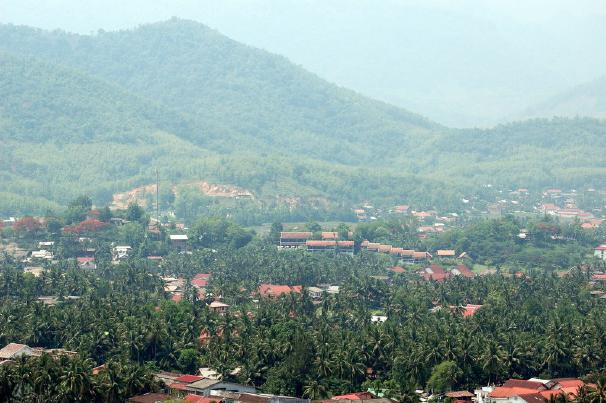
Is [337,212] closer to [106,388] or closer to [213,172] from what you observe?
[213,172]

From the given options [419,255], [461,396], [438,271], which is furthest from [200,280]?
[461,396]

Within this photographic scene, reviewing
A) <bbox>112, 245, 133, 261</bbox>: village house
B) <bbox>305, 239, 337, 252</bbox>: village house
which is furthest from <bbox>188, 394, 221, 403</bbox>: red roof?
<bbox>305, 239, 337, 252</bbox>: village house

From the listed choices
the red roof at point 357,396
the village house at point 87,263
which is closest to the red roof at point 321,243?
the village house at point 87,263

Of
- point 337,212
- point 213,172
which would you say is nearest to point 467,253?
point 337,212

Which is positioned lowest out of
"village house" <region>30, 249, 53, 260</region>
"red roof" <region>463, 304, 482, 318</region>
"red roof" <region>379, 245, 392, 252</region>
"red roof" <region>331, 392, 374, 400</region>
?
"village house" <region>30, 249, 53, 260</region>

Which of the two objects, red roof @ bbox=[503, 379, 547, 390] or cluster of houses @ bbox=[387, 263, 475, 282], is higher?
red roof @ bbox=[503, 379, 547, 390]

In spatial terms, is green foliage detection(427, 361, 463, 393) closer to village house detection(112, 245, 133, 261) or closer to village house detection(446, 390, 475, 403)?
village house detection(446, 390, 475, 403)

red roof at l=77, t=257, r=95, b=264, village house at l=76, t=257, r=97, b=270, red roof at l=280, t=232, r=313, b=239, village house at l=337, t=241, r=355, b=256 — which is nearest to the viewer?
village house at l=76, t=257, r=97, b=270
